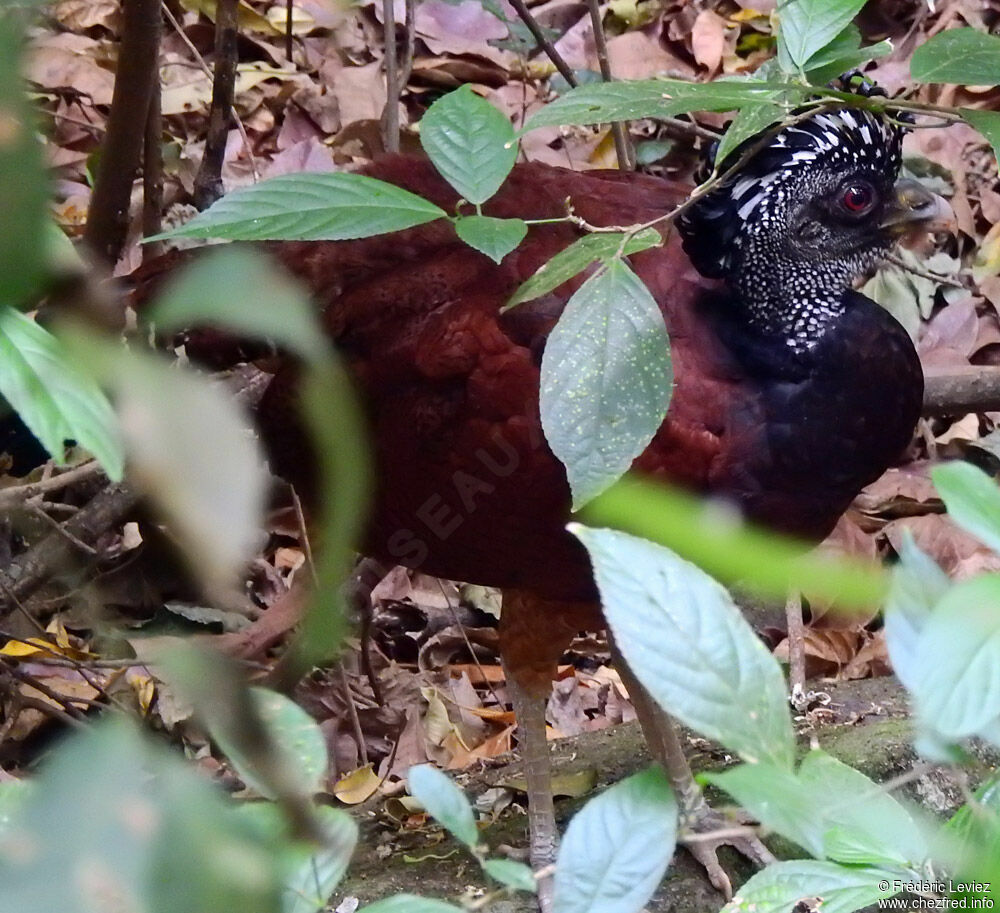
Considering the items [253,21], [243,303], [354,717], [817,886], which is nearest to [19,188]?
[243,303]

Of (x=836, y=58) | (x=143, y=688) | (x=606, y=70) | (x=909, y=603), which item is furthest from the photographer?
(x=606, y=70)

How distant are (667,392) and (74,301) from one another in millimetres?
802

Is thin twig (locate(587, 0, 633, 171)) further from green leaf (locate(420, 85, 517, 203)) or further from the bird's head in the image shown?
green leaf (locate(420, 85, 517, 203))

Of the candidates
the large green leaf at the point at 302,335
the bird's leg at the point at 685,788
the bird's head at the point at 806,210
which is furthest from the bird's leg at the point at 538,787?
the large green leaf at the point at 302,335

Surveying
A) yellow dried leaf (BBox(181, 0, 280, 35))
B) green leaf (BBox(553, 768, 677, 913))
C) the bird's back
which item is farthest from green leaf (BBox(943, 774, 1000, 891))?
yellow dried leaf (BBox(181, 0, 280, 35))

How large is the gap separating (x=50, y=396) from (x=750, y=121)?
719 mm

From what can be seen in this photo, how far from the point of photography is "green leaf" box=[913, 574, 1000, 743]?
50cm

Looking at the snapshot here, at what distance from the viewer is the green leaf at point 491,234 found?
3.79 feet

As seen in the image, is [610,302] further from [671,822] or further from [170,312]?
[170,312]

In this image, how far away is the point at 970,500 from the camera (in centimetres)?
55

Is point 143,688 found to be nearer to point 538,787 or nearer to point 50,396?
point 538,787

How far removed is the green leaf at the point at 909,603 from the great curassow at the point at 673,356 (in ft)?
3.82

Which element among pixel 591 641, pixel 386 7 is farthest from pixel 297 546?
pixel 386 7

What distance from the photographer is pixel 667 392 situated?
1054 mm
